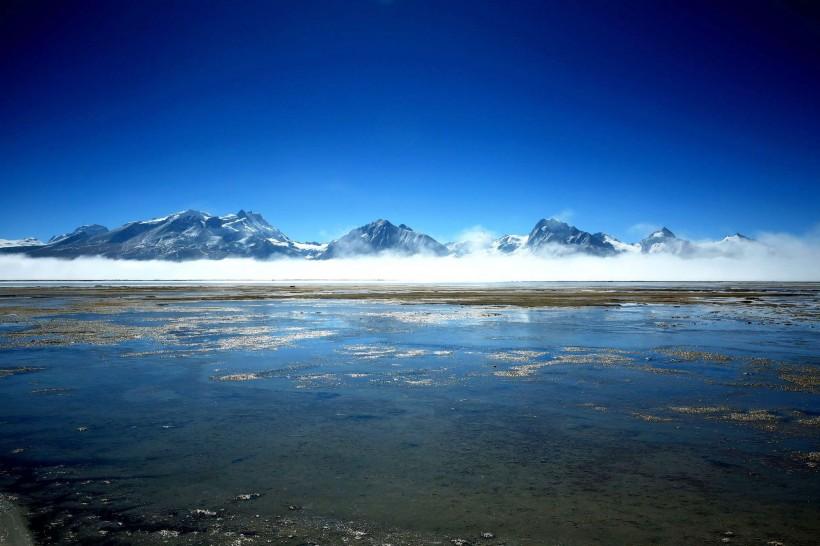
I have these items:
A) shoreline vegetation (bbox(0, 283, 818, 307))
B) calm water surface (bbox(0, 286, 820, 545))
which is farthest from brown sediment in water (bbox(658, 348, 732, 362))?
shoreline vegetation (bbox(0, 283, 818, 307))

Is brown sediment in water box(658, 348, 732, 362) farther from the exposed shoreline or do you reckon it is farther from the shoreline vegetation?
the shoreline vegetation

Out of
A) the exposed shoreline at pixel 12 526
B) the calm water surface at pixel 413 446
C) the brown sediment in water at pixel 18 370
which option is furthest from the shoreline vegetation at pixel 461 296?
the exposed shoreline at pixel 12 526

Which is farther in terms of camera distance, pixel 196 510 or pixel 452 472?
pixel 452 472

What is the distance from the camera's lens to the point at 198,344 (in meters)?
26.6

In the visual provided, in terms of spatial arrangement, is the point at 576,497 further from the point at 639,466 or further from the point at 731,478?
the point at 731,478

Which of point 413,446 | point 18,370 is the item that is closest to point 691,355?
point 413,446

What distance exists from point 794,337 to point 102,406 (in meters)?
35.4

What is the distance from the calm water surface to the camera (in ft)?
24.1

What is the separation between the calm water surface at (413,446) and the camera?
7359mm

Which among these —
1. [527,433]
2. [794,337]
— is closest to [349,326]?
[527,433]

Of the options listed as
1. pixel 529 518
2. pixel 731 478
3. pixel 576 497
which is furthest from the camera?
pixel 731 478

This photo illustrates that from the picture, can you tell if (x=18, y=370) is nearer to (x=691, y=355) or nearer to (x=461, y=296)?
(x=691, y=355)

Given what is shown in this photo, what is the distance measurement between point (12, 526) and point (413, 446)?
6860 millimetres

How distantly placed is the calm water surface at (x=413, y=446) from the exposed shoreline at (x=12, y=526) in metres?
0.17
